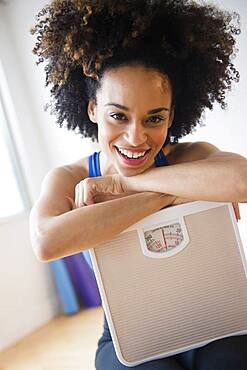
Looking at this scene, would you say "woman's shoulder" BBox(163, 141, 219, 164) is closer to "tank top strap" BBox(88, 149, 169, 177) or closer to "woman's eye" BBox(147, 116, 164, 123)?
"tank top strap" BBox(88, 149, 169, 177)

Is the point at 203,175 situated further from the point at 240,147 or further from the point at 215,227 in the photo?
the point at 240,147

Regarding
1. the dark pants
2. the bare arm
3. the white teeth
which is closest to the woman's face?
the white teeth

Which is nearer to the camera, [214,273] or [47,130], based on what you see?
[214,273]

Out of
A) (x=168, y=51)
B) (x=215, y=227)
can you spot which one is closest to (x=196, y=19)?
(x=168, y=51)

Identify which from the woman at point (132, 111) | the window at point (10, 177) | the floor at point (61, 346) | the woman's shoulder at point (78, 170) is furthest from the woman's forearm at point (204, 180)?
the window at point (10, 177)

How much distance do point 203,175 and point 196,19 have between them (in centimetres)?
39

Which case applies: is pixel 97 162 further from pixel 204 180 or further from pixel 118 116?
pixel 204 180

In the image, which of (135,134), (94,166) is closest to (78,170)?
(94,166)

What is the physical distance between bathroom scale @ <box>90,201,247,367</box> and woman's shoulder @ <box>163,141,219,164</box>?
0.76 feet

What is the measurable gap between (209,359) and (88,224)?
39 centimetres

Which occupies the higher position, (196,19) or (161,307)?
(196,19)

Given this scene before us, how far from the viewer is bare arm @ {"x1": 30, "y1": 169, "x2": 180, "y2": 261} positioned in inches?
36.0

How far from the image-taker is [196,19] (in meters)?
1.05

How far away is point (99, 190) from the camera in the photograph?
1049 mm
